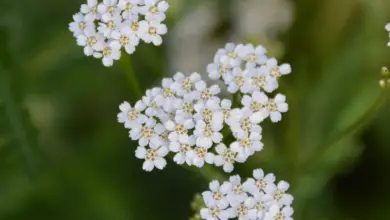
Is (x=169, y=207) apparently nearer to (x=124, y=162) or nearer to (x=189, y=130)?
(x=124, y=162)

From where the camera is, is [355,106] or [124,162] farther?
[124,162]

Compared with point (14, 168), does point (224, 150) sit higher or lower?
lower

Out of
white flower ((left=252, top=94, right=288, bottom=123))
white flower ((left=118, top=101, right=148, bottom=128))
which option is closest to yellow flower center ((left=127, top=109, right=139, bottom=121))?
white flower ((left=118, top=101, right=148, bottom=128))

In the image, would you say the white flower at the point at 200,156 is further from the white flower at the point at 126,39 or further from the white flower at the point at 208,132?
the white flower at the point at 126,39

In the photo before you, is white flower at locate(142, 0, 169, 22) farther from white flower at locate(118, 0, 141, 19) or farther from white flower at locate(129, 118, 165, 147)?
white flower at locate(129, 118, 165, 147)

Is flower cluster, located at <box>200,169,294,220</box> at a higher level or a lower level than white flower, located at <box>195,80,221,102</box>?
lower

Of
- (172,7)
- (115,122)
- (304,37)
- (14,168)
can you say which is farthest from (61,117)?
(304,37)

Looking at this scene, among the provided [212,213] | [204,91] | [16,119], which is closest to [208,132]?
[204,91]
